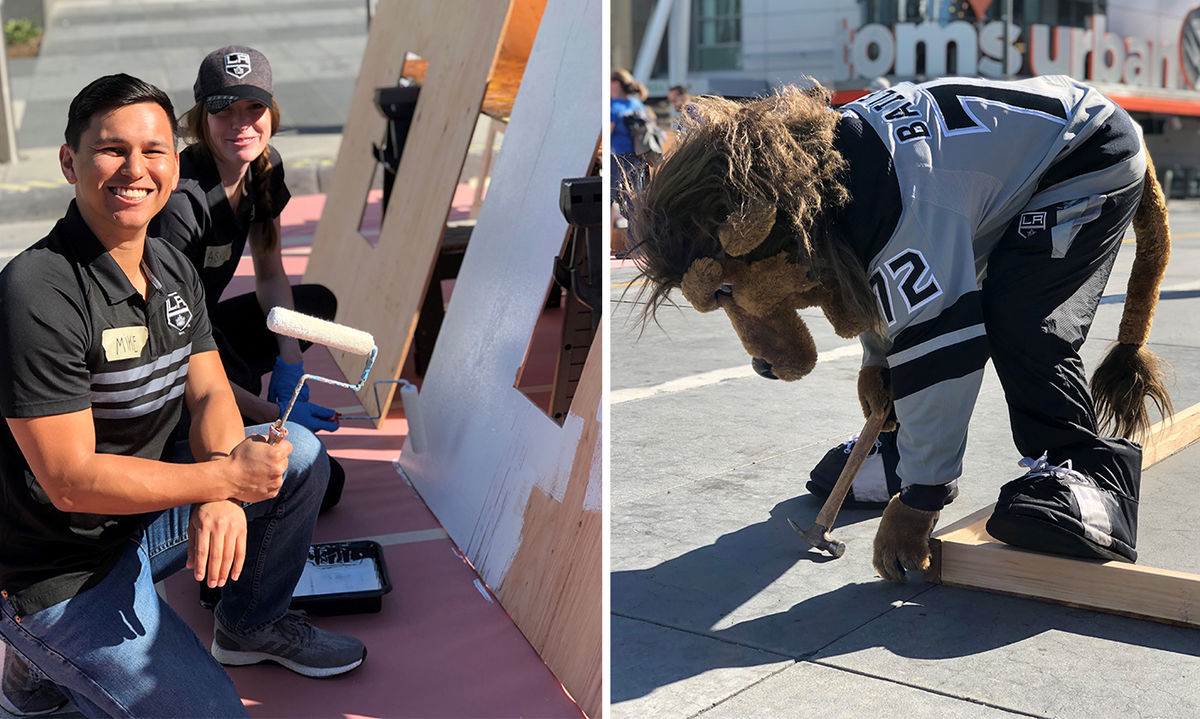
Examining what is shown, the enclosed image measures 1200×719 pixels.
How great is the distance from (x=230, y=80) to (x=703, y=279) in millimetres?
1621

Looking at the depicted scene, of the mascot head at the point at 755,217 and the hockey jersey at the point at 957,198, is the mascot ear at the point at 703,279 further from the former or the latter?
the hockey jersey at the point at 957,198

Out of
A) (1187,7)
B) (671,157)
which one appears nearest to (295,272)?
(671,157)

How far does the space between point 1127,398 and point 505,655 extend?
2144 millimetres

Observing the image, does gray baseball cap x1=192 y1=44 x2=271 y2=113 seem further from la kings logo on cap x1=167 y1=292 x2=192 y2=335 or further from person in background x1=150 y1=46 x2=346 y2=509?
la kings logo on cap x1=167 y1=292 x2=192 y2=335

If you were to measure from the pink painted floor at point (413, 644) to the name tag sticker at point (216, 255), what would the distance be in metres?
0.89

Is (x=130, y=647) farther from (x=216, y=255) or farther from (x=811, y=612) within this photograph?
(x=216, y=255)

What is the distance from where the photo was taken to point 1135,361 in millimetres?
3715

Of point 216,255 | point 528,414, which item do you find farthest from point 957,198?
point 216,255

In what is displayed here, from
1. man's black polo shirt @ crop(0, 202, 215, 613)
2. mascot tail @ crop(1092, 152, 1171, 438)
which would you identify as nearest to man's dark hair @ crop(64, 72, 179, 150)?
man's black polo shirt @ crop(0, 202, 215, 613)

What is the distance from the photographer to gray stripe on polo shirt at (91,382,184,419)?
226 centimetres

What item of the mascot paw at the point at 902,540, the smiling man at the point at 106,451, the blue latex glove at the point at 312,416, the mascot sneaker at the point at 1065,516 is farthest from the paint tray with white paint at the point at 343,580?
the mascot sneaker at the point at 1065,516

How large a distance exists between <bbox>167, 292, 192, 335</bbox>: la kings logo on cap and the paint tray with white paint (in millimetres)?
845

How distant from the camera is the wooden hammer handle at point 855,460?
3.40 meters

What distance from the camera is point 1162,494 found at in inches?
157
